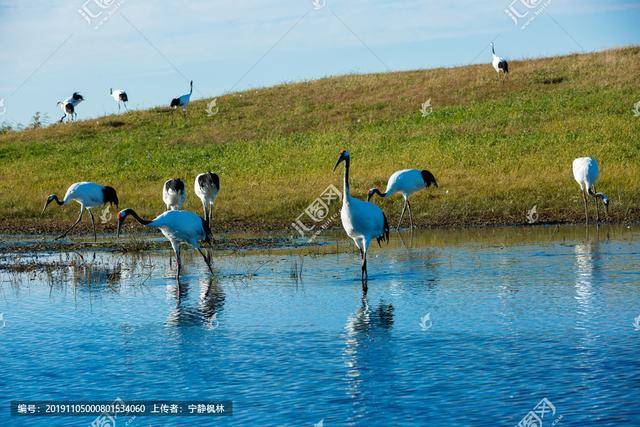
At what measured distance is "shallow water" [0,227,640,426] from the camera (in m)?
8.69

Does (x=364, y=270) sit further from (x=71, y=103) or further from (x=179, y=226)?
(x=71, y=103)

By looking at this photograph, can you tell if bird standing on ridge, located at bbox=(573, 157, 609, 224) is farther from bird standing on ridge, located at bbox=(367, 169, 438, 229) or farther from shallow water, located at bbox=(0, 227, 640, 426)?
shallow water, located at bbox=(0, 227, 640, 426)

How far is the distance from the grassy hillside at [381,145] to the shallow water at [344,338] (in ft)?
28.4

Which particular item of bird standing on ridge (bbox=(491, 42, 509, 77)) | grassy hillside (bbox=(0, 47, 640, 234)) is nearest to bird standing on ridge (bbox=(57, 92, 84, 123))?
grassy hillside (bbox=(0, 47, 640, 234))

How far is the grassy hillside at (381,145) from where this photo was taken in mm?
27516

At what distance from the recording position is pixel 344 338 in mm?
11352

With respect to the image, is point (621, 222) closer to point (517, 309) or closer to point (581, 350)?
point (517, 309)

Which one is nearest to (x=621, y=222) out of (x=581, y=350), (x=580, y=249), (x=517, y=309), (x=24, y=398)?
(x=580, y=249)

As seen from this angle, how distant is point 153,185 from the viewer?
34812 mm

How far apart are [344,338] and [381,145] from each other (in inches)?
1115

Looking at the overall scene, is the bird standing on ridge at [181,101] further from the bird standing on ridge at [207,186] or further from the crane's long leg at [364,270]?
the crane's long leg at [364,270]

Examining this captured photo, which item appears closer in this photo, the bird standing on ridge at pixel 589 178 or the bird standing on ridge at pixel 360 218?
the bird standing on ridge at pixel 360 218

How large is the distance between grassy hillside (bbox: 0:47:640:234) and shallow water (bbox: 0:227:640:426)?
8.67 meters

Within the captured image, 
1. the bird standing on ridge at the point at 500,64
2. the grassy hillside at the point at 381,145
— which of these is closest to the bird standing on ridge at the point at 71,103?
the grassy hillside at the point at 381,145
